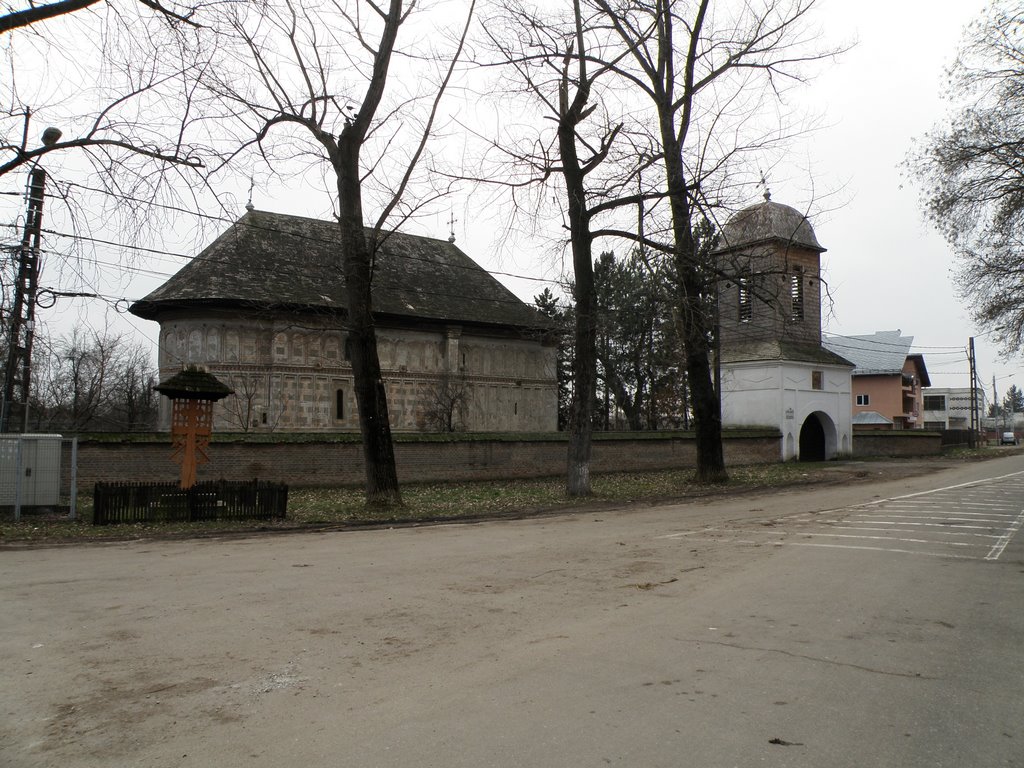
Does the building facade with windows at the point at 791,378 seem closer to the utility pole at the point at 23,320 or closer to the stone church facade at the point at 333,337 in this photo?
the stone church facade at the point at 333,337

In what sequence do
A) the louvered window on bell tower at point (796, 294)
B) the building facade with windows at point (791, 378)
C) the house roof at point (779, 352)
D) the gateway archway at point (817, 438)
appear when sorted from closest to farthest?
1. the louvered window on bell tower at point (796, 294)
2. the building facade with windows at point (791, 378)
3. the house roof at point (779, 352)
4. the gateway archway at point (817, 438)

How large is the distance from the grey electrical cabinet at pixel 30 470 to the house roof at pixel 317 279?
1683cm

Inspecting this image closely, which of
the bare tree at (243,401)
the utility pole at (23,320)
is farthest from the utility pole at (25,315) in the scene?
the bare tree at (243,401)

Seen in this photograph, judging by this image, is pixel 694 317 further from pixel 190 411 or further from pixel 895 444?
pixel 895 444

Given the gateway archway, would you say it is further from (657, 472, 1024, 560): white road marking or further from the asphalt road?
the asphalt road

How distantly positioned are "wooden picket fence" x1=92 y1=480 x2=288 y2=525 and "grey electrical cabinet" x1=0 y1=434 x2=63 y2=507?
144 cm

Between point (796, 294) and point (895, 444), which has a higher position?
point (796, 294)

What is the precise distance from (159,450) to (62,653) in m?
19.1

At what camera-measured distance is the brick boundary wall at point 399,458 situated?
23625 mm

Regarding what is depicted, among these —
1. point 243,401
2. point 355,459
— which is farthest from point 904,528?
point 243,401

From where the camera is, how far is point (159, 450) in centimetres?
2412

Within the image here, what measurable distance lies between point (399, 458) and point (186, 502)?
1147cm

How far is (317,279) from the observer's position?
40.9 m

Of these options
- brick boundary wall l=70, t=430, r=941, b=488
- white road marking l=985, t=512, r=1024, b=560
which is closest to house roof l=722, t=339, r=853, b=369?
brick boundary wall l=70, t=430, r=941, b=488
